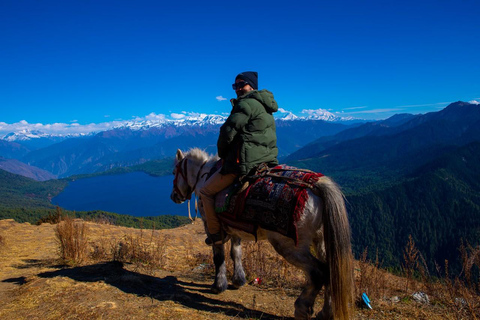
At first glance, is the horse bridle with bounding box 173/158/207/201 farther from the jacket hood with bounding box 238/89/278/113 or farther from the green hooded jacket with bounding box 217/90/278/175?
the jacket hood with bounding box 238/89/278/113

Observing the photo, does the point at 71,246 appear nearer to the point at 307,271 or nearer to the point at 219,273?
the point at 219,273

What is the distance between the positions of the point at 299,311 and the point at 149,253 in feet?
14.0

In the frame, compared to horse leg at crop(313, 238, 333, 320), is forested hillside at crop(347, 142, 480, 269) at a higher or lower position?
lower

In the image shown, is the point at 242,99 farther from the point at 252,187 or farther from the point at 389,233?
the point at 389,233

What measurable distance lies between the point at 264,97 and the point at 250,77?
559 millimetres

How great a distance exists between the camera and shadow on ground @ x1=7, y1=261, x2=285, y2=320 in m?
4.01

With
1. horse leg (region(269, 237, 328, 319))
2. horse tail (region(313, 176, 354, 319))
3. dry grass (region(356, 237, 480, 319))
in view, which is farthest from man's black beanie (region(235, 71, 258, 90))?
dry grass (region(356, 237, 480, 319))

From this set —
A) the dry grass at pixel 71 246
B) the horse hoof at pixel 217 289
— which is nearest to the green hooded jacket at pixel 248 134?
the horse hoof at pixel 217 289

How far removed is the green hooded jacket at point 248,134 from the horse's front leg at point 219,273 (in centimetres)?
180

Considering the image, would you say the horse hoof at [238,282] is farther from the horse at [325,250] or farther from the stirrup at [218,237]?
the horse at [325,250]

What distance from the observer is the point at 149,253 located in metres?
6.44

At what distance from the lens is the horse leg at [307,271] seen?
3.27 metres

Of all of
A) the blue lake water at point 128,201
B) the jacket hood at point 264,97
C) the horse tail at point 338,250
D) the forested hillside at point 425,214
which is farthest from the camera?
the blue lake water at point 128,201

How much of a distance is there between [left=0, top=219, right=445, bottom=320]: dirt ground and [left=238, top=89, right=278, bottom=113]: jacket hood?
9.80ft
